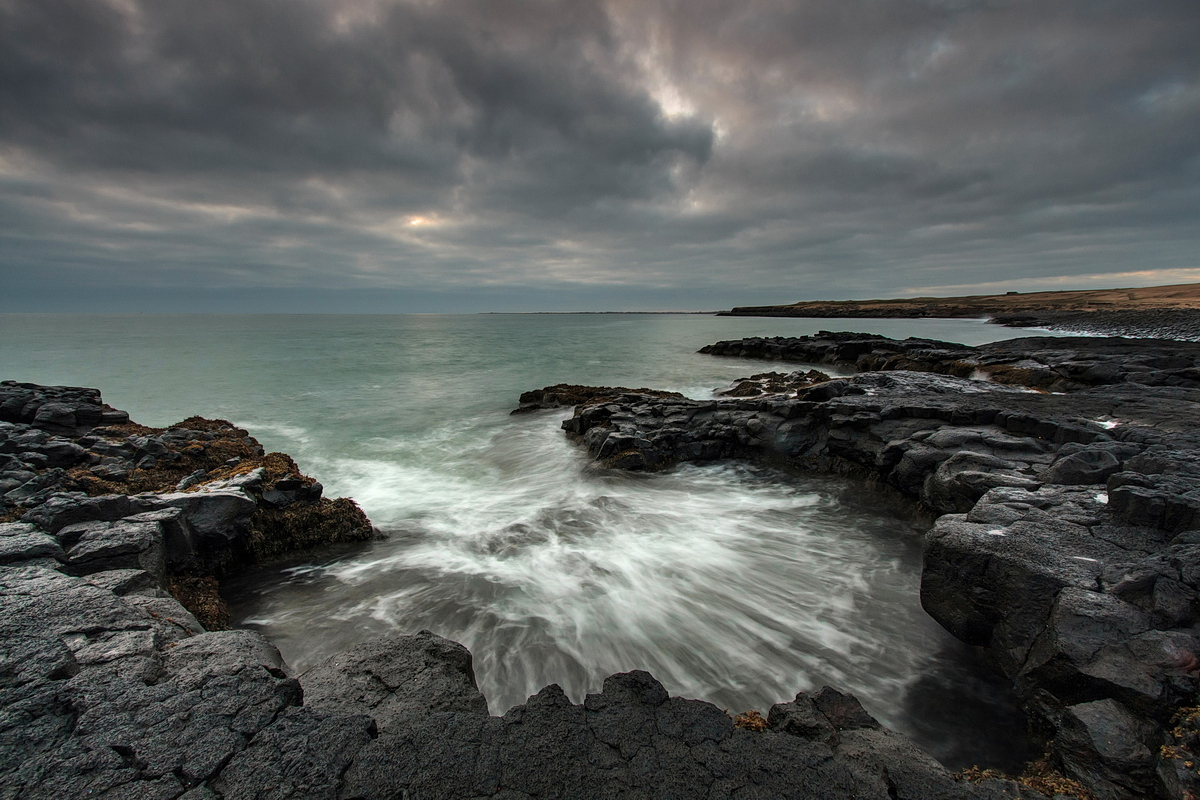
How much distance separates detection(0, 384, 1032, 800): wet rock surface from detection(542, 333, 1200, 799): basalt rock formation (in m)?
1.17

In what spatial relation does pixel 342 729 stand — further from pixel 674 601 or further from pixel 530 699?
pixel 674 601

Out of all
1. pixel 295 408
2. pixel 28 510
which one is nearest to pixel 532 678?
pixel 28 510

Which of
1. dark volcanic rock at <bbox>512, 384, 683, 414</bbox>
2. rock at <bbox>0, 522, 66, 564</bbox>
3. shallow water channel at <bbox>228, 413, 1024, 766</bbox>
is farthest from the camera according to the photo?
dark volcanic rock at <bbox>512, 384, 683, 414</bbox>

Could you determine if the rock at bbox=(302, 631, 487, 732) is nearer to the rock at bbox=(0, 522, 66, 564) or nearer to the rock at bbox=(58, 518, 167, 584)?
the rock at bbox=(58, 518, 167, 584)

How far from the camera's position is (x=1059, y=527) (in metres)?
4.76

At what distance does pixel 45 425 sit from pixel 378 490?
24.0 feet

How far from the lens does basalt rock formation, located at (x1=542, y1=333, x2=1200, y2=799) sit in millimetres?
3125

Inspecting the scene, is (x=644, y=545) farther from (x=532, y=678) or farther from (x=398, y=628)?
(x=398, y=628)

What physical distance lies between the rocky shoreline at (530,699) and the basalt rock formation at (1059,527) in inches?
0.8

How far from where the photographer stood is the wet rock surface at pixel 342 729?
2.45 m

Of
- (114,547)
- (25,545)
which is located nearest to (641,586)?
(114,547)

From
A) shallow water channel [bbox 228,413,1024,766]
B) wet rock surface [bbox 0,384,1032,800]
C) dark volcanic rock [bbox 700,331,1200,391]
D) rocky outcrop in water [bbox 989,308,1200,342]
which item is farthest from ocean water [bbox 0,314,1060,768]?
rocky outcrop in water [bbox 989,308,1200,342]

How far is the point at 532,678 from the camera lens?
15.7ft

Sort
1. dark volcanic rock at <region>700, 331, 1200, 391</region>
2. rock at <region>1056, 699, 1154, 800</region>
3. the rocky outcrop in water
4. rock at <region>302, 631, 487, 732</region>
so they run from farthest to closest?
the rocky outcrop in water, dark volcanic rock at <region>700, 331, 1200, 391</region>, rock at <region>302, 631, 487, 732</region>, rock at <region>1056, 699, 1154, 800</region>
